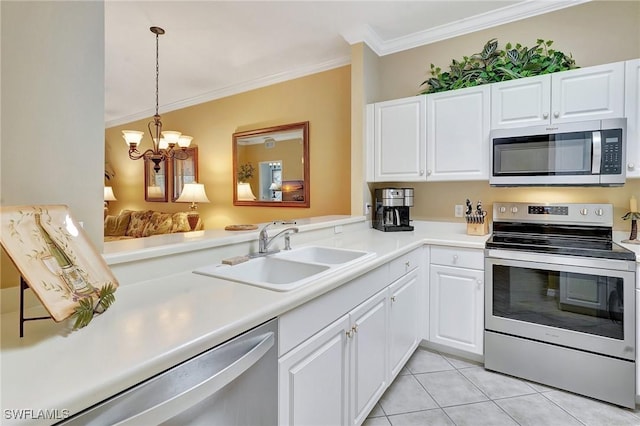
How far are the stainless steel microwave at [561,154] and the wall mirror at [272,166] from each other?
1977 mm

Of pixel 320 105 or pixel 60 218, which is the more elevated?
pixel 320 105

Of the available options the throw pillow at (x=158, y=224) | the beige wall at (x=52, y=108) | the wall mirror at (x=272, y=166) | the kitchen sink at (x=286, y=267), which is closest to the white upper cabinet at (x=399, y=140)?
the wall mirror at (x=272, y=166)

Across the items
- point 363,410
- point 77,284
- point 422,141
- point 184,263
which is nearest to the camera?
point 77,284

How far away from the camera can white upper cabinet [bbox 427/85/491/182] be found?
240 cm

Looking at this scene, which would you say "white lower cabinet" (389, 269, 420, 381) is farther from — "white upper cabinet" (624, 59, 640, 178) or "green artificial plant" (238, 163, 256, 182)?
"green artificial plant" (238, 163, 256, 182)

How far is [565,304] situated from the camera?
1.95 meters

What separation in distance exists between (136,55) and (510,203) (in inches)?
149

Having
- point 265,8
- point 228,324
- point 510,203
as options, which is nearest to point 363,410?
point 228,324

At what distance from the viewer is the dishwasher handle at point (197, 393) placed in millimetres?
643

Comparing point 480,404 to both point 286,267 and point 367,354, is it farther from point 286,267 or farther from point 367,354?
point 286,267

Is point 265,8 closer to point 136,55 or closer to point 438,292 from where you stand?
point 136,55

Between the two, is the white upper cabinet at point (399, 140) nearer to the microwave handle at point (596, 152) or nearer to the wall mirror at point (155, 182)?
the microwave handle at point (596, 152)

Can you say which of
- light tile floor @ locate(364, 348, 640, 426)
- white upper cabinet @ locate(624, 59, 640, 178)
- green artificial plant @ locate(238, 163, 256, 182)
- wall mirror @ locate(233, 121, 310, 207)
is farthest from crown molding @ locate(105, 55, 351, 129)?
light tile floor @ locate(364, 348, 640, 426)

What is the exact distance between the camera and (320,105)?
11.5ft
